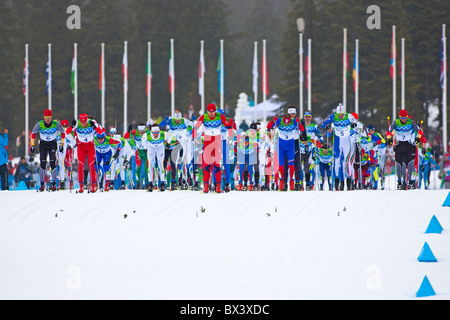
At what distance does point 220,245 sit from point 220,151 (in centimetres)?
558

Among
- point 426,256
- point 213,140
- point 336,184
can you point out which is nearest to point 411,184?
point 336,184

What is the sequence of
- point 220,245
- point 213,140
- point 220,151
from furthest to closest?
point 220,151 < point 213,140 < point 220,245

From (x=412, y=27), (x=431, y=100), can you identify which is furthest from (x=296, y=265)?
(x=431, y=100)

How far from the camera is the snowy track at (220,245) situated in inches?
477

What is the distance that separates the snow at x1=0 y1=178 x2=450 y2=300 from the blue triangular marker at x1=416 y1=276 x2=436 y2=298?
13 centimetres

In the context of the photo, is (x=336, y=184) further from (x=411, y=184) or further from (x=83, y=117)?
(x=83, y=117)

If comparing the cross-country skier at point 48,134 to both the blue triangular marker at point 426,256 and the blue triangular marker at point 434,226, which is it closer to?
the blue triangular marker at point 434,226

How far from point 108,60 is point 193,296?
57.1 metres

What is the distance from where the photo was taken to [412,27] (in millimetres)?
57188

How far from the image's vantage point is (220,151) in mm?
20375

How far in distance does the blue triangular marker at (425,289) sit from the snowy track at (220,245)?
0.11 m

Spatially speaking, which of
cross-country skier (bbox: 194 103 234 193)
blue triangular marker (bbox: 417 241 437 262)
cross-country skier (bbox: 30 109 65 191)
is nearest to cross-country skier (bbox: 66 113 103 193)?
cross-country skier (bbox: 30 109 65 191)

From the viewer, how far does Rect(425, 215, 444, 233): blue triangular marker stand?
629 inches
